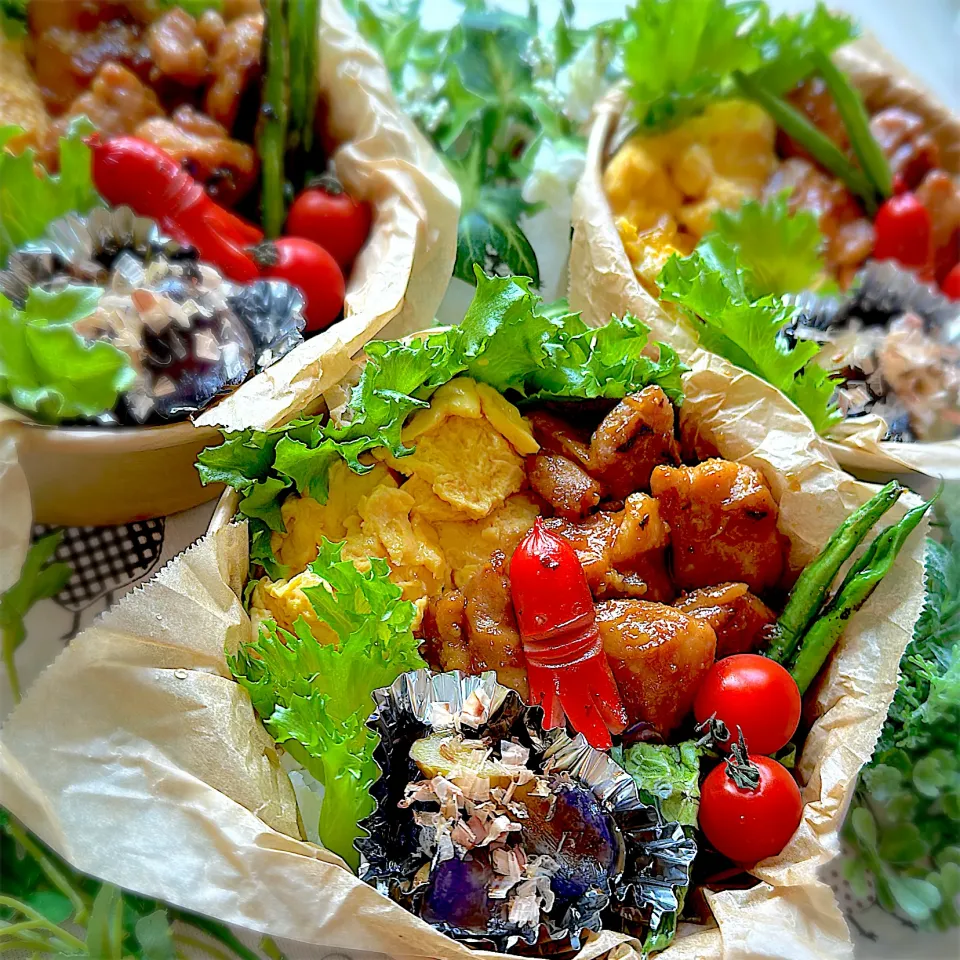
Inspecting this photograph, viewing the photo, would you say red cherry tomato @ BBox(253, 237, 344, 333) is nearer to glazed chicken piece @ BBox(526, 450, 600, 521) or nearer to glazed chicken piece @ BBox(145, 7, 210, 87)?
glazed chicken piece @ BBox(145, 7, 210, 87)

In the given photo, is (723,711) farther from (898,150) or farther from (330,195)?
(898,150)

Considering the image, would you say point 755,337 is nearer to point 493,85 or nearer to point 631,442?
point 631,442

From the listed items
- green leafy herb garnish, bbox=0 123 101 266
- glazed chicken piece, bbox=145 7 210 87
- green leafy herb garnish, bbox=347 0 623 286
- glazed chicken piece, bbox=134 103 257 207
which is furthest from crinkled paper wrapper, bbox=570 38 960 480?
green leafy herb garnish, bbox=0 123 101 266

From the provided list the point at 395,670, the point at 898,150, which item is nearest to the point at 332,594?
the point at 395,670

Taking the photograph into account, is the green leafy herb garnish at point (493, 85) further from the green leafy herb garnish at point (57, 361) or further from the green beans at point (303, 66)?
the green leafy herb garnish at point (57, 361)

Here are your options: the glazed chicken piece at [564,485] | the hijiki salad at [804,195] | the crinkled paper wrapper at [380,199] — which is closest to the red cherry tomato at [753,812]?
the glazed chicken piece at [564,485]

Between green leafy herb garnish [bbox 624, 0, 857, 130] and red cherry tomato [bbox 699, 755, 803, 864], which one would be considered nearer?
red cherry tomato [bbox 699, 755, 803, 864]

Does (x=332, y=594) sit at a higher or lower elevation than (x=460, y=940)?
higher
